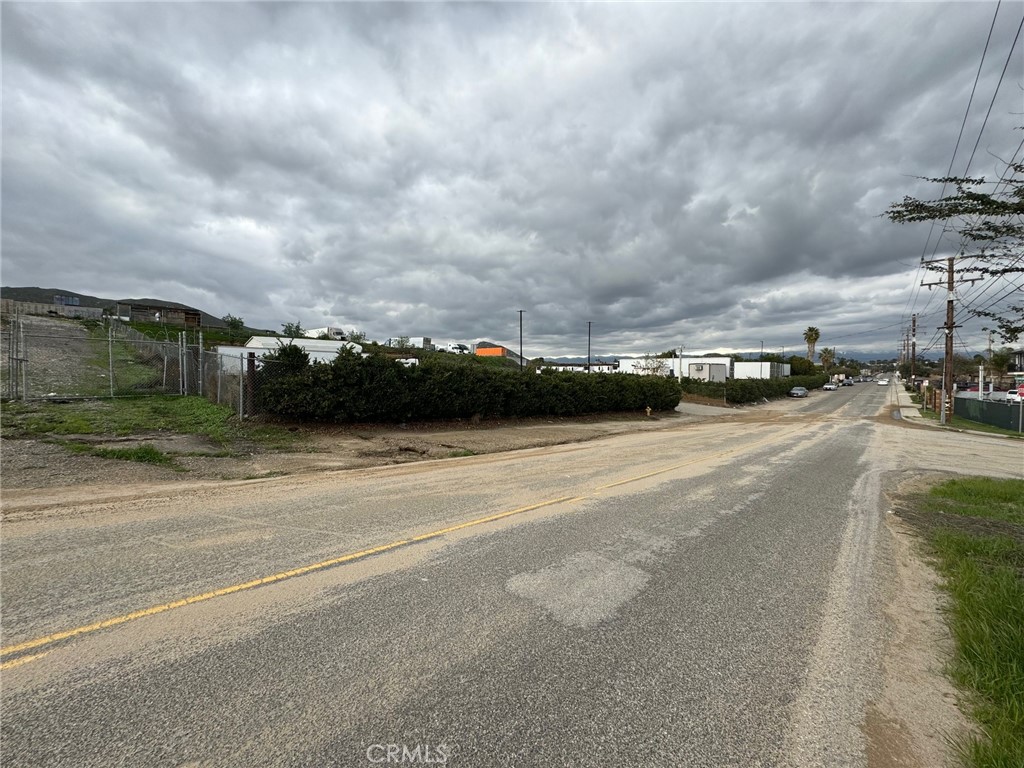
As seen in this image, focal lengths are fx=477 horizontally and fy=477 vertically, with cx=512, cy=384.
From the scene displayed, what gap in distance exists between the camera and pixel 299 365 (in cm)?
1350

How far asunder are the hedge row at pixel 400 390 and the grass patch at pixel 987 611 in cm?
1286

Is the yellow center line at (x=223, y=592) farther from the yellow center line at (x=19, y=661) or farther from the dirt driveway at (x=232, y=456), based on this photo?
the dirt driveway at (x=232, y=456)

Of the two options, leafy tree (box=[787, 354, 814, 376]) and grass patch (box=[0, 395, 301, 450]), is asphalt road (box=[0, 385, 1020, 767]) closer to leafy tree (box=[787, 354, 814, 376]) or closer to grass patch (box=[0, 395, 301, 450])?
grass patch (box=[0, 395, 301, 450])

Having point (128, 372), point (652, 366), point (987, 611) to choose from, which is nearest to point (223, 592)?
point (987, 611)

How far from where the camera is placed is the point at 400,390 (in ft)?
50.5

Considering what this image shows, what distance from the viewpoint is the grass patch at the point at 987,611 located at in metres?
2.47

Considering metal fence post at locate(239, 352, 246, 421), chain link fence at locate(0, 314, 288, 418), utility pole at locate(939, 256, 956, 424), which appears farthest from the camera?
utility pole at locate(939, 256, 956, 424)

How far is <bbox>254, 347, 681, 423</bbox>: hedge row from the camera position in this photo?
1321 centimetres

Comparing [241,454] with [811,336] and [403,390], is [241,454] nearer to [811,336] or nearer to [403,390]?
[403,390]

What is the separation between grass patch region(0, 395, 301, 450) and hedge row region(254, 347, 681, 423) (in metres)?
1.06

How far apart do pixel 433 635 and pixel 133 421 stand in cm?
1175

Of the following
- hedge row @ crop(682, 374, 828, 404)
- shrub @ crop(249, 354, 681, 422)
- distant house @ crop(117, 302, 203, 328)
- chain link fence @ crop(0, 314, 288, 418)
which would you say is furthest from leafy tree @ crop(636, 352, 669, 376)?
distant house @ crop(117, 302, 203, 328)

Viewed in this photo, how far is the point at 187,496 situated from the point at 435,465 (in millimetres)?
4740

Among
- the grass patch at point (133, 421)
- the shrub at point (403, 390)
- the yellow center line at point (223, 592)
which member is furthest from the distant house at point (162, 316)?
the yellow center line at point (223, 592)
